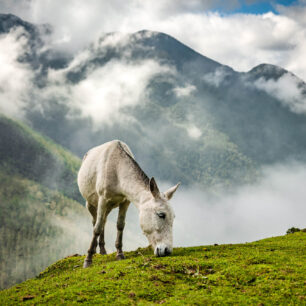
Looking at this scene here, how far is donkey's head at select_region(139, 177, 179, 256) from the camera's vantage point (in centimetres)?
945

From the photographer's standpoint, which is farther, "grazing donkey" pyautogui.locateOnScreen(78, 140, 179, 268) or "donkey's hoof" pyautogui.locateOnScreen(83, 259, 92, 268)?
"donkey's hoof" pyautogui.locateOnScreen(83, 259, 92, 268)

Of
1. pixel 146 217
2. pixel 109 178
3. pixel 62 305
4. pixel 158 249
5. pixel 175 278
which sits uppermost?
pixel 109 178

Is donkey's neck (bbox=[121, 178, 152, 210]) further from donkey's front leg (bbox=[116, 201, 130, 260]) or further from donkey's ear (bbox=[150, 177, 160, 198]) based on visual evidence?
donkey's front leg (bbox=[116, 201, 130, 260])

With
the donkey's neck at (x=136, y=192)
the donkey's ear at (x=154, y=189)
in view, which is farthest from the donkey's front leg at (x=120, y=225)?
the donkey's ear at (x=154, y=189)

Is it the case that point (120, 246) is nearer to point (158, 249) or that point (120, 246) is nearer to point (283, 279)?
point (158, 249)

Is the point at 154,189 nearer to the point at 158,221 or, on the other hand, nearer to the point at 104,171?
the point at 158,221

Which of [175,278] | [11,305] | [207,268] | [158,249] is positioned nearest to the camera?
[11,305]

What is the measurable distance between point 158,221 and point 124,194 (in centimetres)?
214

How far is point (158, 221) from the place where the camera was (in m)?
9.53

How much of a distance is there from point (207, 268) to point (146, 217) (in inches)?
94.3

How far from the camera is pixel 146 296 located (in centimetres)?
681

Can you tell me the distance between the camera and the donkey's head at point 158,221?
31.0 ft

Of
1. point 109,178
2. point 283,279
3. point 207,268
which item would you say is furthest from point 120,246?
point 283,279

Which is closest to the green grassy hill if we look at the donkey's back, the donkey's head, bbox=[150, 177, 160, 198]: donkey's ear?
the donkey's head
